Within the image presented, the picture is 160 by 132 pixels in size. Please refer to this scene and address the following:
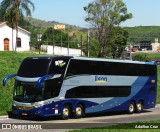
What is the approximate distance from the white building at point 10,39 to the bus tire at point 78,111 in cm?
5297

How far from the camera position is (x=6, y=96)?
101ft

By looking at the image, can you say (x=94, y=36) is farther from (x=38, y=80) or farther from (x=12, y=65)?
(x=38, y=80)

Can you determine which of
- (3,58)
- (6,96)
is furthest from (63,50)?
(6,96)

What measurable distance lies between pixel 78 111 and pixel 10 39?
186 ft

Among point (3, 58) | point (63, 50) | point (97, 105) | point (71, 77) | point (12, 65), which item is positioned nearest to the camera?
point (71, 77)

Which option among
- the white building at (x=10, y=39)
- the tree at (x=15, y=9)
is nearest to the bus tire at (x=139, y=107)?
the tree at (x=15, y=9)

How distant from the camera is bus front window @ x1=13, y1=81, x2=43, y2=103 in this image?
906 inches

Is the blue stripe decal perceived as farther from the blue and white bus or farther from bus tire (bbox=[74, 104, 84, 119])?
bus tire (bbox=[74, 104, 84, 119])

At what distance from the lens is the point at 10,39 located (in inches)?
3155

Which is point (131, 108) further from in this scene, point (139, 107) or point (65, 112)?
point (65, 112)

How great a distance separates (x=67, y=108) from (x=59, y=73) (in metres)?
2.13

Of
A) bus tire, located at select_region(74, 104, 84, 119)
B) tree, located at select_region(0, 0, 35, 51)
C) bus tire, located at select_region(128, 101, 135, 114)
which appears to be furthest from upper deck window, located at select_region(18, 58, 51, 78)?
tree, located at select_region(0, 0, 35, 51)

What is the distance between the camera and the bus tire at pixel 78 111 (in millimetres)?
24906

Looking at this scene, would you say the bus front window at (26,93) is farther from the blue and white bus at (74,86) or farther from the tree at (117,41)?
the tree at (117,41)
